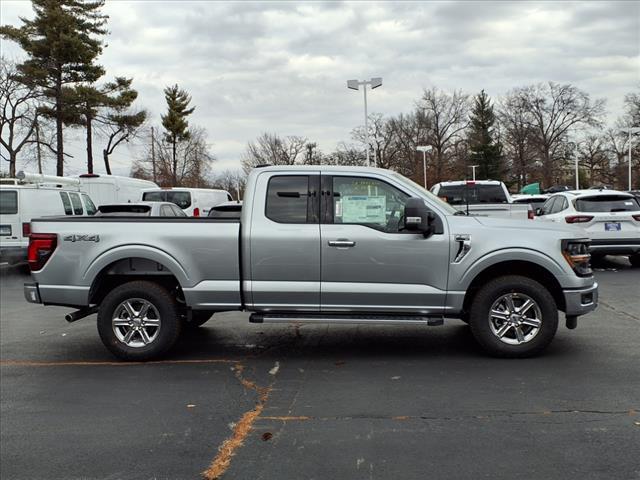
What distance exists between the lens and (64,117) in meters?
36.0

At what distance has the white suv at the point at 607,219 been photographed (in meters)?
12.0

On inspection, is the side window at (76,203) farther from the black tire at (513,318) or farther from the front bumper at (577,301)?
the front bumper at (577,301)

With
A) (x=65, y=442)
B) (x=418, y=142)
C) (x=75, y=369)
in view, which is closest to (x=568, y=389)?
(x=65, y=442)

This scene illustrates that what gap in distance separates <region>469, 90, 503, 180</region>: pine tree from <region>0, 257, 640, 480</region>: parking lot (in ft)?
225

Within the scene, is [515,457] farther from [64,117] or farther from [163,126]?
[163,126]

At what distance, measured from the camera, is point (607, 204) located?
1225cm

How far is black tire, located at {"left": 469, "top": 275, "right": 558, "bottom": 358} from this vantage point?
5.78 m

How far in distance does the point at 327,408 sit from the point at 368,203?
223cm

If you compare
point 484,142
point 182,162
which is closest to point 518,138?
point 484,142

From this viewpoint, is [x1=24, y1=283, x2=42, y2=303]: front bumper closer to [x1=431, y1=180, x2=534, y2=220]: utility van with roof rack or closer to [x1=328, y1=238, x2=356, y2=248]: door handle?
[x1=328, y1=238, x2=356, y2=248]: door handle

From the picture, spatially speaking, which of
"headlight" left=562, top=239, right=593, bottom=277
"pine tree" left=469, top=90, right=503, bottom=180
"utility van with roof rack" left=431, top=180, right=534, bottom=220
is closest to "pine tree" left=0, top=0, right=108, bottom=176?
"utility van with roof rack" left=431, top=180, right=534, bottom=220

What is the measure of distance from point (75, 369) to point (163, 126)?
6124 centimetres

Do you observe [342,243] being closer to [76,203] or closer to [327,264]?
[327,264]

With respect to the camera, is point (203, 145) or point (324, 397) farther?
point (203, 145)
